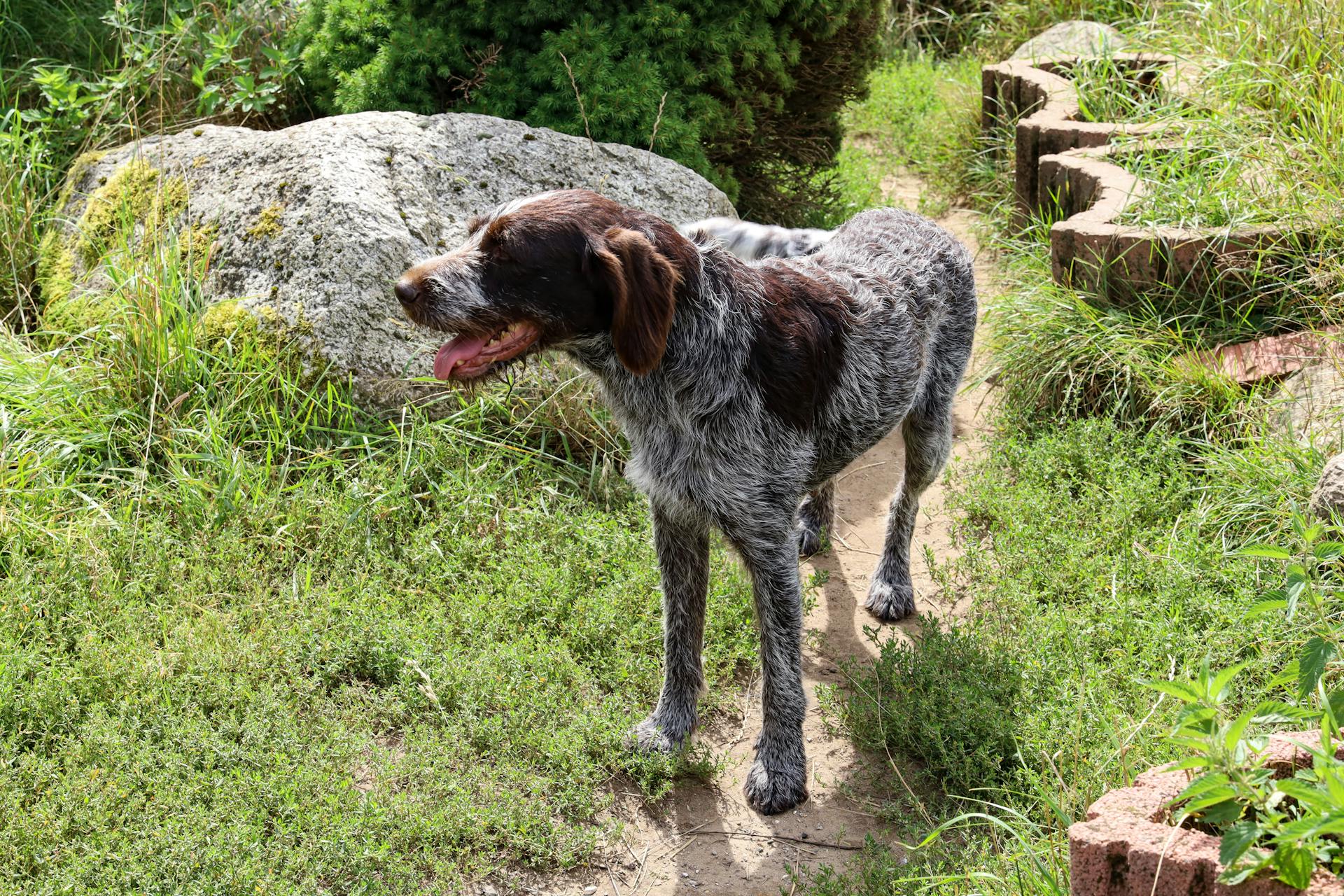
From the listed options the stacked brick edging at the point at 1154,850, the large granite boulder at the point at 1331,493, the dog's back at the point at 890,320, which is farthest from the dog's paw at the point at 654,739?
the large granite boulder at the point at 1331,493

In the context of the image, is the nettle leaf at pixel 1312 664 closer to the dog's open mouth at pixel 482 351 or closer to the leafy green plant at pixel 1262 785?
the leafy green plant at pixel 1262 785

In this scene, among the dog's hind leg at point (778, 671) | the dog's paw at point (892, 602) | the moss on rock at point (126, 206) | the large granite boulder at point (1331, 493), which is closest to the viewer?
the dog's hind leg at point (778, 671)

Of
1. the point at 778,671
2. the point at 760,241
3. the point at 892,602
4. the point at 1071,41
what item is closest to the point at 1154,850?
the point at 778,671

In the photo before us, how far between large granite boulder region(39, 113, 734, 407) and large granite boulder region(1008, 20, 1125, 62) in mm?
3648

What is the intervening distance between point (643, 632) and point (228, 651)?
1.48m

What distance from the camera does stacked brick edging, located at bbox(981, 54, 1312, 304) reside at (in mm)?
5480

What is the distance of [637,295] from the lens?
3.24 metres

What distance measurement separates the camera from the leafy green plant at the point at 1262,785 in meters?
2.01

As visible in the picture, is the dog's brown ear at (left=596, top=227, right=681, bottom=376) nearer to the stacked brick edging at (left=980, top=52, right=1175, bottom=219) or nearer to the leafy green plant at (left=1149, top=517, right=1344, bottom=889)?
the leafy green plant at (left=1149, top=517, right=1344, bottom=889)

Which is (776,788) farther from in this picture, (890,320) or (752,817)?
(890,320)

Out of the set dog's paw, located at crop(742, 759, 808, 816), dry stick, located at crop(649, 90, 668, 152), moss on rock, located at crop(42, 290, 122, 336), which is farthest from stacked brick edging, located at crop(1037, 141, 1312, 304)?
moss on rock, located at crop(42, 290, 122, 336)

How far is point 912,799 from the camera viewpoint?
370cm

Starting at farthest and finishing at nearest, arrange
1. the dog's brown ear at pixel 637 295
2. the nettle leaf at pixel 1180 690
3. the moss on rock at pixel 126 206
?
the moss on rock at pixel 126 206 → the dog's brown ear at pixel 637 295 → the nettle leaf at pixel 1180 690

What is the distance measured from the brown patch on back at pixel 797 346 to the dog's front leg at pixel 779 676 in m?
0.36
